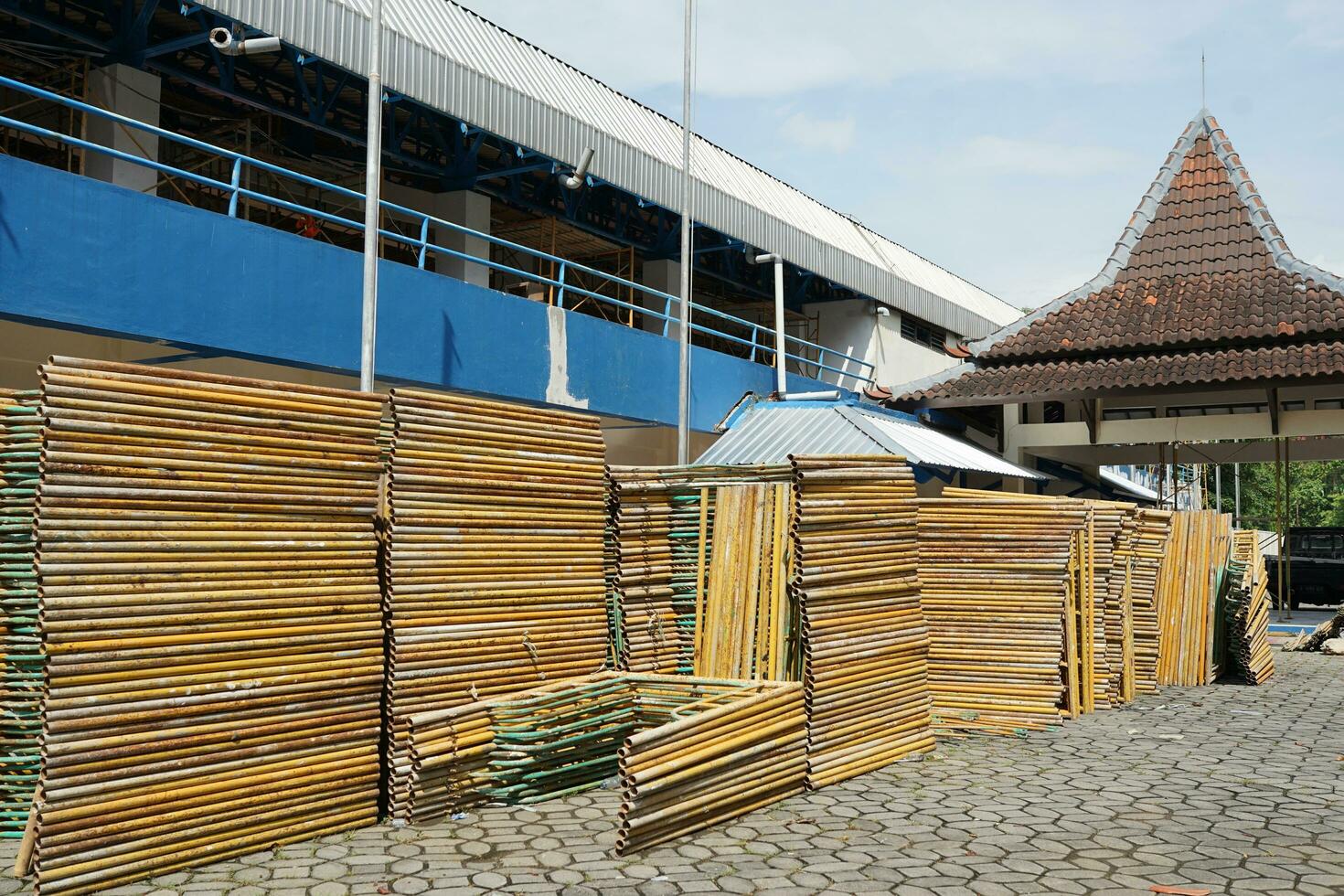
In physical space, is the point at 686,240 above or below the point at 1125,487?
above

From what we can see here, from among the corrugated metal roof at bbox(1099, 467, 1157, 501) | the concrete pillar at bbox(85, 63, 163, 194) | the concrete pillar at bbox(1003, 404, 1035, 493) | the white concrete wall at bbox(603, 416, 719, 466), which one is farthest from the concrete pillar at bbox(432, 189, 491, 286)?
the corrugated metal roof at bbox(1099, 467, 1157, 501)

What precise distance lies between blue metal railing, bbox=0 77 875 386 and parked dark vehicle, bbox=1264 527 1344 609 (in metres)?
14.2

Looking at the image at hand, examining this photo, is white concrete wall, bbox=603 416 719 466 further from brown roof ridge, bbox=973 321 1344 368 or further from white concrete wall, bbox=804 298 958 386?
white concrete wall, bbox=804 298 958 386

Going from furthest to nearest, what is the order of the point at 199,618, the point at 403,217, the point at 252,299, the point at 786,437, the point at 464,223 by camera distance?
the point at 403,217
the point at 786,437
the point at 464,223
the point at 252,299
the point at 199,618

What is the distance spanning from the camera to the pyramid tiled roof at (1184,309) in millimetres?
18344

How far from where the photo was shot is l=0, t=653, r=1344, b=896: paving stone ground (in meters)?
6.03

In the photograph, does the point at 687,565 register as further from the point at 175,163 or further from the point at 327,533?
the point at 175,163

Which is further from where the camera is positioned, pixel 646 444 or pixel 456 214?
pixel 646 444

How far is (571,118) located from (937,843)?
13.0 meters

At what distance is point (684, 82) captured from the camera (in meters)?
17.2

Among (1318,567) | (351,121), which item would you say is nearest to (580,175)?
(351,121)

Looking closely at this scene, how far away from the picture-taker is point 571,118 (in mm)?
17328

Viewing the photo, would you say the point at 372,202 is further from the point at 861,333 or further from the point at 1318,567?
the point at 1318,567

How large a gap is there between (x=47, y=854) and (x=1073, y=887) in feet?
16.2
